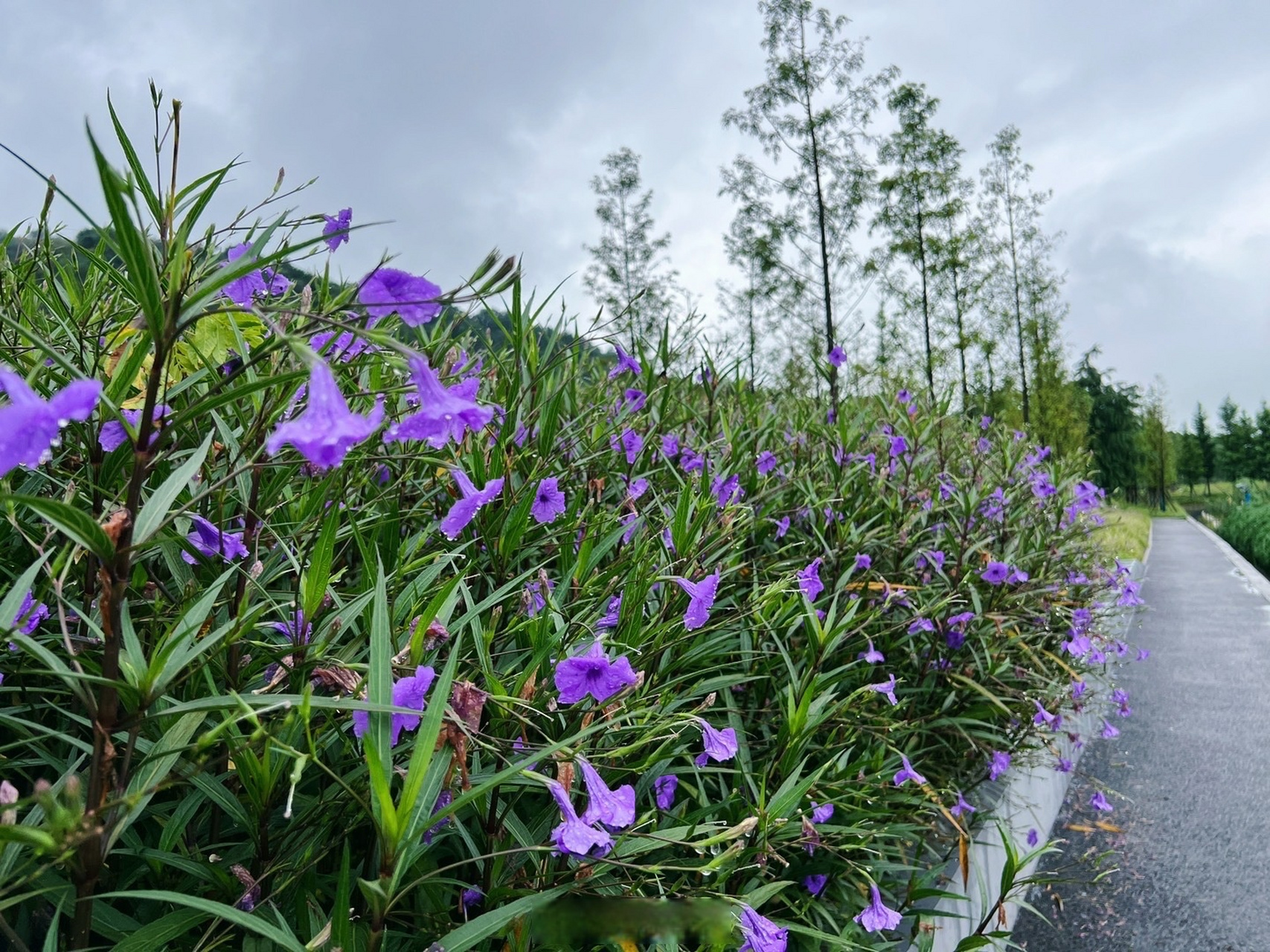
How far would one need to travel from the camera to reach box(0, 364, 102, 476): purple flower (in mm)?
489

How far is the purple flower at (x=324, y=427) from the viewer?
1.88 ft

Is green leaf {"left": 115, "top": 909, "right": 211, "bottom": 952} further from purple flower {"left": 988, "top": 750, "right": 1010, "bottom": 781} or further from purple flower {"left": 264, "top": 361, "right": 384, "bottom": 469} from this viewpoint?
purple flower {"left": 988, "top": 750, "right": 1010, "bottom": 781}

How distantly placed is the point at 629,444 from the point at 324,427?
1.80 meters

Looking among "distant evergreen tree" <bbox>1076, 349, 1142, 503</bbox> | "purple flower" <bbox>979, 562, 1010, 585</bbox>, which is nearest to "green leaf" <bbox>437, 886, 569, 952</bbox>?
"purple flower" <bbox>979, 562, 1010, 585</bbox>

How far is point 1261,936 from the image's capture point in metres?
3.28

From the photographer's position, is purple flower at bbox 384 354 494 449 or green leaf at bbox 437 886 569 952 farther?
green leaf at bbox 437 886 569 952

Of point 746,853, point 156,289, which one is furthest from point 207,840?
point 746,853

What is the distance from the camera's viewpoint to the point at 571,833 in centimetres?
96

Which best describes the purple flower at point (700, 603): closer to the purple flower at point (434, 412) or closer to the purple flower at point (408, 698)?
the purple flower at point (408, 698)

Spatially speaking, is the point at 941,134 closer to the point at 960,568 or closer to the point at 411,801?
the point at 960,568

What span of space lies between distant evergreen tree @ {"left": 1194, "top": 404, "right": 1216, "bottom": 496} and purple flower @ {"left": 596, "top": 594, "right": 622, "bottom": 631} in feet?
223

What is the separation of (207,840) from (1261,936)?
4.14m

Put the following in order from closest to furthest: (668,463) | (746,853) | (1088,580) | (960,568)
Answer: (746,853) < (668,463) < (960,568) < (1088,580)

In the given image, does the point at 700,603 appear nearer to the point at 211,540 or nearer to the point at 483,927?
the point at 483,927
